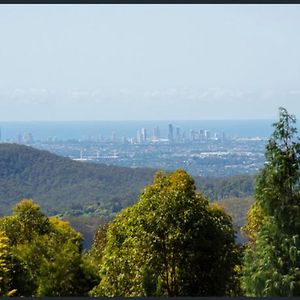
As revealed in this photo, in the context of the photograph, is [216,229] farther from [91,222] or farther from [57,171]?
[57,171]

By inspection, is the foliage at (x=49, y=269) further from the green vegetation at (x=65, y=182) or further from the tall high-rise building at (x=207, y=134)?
the green vegetation at (x=65, y=182)

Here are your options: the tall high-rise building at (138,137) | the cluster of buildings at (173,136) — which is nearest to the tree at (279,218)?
the cluster of buildings at (173,136)

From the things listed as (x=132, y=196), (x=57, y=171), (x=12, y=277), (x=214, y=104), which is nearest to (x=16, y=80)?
(x=57, y=171)

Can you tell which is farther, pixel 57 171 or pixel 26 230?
pixel 57 171

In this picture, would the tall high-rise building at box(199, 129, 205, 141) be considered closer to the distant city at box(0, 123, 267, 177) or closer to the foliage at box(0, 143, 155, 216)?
the distant city at box(0, 123, 267, 177)

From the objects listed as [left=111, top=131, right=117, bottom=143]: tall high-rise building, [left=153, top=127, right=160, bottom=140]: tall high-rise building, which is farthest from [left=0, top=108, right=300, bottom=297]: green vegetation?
[left=111, top=131, right=117, bottom=143]: tall high-rise building

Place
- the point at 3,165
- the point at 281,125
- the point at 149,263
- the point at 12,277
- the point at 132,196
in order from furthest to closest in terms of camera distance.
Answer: the point at 3,165, the point at 132,196, the point at 12,277, the point at 149,263, the point at 281,125
